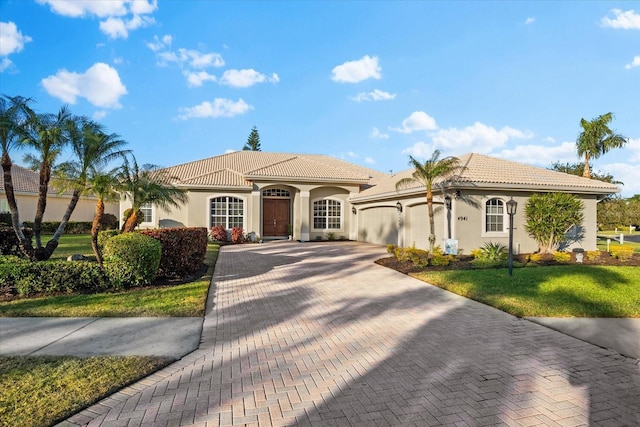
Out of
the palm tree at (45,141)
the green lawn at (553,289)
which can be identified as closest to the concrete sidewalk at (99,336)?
the palm tree at (45,141)

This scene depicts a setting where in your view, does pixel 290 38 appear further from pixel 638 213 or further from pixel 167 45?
pixel 638 213

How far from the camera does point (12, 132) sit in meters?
9.08

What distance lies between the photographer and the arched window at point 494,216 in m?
15.3

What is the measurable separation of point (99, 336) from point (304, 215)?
57.6ft

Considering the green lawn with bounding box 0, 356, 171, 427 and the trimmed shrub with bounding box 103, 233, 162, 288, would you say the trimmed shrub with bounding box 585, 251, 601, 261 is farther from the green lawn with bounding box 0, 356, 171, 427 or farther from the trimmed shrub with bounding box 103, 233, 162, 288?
the green lawn with bounding box 0, 356, 171, 427

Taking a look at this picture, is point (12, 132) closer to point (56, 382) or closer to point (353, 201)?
point (56, 382)

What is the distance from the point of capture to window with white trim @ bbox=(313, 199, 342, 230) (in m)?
23.5

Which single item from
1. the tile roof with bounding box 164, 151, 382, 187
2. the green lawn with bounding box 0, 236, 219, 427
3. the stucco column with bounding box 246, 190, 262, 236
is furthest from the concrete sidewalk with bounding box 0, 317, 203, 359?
the stucco column with bounding box 246, 190, 262, 236

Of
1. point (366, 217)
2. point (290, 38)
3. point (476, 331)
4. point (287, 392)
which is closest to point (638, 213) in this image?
point (366, 217)

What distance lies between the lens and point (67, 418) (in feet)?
10.7

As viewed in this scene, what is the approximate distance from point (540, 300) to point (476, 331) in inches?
106

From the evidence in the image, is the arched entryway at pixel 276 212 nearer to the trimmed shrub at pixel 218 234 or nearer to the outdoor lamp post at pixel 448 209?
the trimmed shrub at pixel 218 234

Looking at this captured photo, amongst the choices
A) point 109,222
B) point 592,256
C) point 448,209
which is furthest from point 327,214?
point 109,222

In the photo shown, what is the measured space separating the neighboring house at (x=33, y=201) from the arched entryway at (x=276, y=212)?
10.0 metres
